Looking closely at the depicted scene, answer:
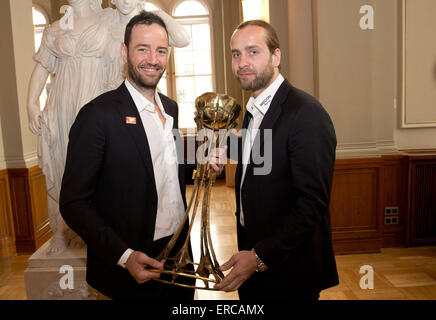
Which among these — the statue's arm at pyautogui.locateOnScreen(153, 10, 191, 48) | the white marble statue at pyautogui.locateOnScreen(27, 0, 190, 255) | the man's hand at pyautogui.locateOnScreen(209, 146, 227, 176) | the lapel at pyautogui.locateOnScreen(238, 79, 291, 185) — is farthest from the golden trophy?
the white marble statue at pyautogui.locateOnScreen(27, 0, 190, 255)

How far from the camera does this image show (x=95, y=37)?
2588 millimetres

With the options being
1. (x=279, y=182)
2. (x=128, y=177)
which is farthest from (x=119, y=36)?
(x=279, y=182)

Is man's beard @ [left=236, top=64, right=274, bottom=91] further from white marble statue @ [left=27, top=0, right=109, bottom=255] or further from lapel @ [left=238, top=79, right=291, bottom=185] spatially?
white marble statue @ [left=27, top=0, right=109, bottom=255]

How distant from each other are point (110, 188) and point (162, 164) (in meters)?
0.27

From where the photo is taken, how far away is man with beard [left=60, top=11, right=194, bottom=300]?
1.62 meters

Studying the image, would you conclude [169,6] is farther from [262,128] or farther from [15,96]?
[262,128]

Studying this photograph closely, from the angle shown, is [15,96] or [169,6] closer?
[15,96]

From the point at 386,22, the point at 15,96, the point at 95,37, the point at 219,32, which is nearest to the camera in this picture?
the point at 95,37

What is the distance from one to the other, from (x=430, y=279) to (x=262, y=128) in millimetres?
3027

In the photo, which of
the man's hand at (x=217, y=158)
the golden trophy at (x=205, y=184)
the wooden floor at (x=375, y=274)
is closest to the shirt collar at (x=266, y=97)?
the golden trophy at (x=205, y=184)

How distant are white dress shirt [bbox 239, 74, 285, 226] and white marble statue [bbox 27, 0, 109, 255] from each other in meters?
1.29

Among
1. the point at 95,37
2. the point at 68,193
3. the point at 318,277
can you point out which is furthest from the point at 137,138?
the point at 95,37

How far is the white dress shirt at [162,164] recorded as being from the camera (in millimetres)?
1833

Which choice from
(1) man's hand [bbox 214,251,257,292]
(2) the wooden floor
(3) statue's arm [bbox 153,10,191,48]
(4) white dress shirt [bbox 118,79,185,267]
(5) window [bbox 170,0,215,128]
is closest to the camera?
(1) man's hand [bbox 214,251,257,292]
